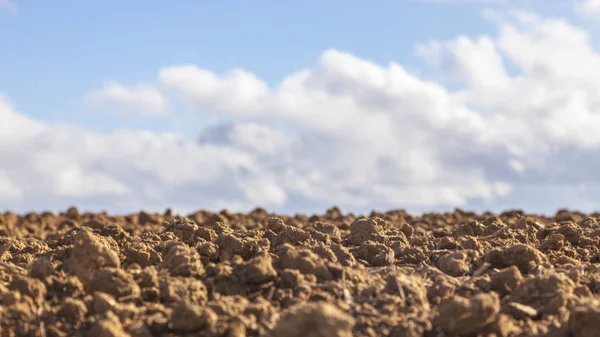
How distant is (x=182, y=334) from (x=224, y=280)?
80 centimetres

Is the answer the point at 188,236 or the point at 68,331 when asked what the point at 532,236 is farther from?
the point at 68,331

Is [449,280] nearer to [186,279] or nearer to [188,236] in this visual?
[186,279]

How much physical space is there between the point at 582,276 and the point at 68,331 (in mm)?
3522

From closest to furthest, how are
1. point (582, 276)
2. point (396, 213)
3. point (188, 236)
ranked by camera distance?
point (582, 276) → point (188, 236) → point (396, 213)

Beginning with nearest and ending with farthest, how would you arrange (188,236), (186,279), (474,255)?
(186,279) < (474,255) < (188,236)

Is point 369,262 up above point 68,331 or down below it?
above

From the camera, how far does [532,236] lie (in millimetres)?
8164

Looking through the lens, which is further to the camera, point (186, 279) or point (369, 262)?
point (369, 262)

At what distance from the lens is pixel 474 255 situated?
20.2 feet

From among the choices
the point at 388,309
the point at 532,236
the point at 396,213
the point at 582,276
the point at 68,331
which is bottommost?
the point at 68,331

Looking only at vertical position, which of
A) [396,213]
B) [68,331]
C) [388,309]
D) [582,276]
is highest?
[396,213]

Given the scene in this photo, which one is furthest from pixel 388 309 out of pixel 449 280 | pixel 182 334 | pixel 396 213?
pixel 396 213

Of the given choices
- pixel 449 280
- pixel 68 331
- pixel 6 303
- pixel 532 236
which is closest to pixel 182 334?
pixel 68 331

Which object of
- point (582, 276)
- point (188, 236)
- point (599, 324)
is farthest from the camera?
point (188, 236)
